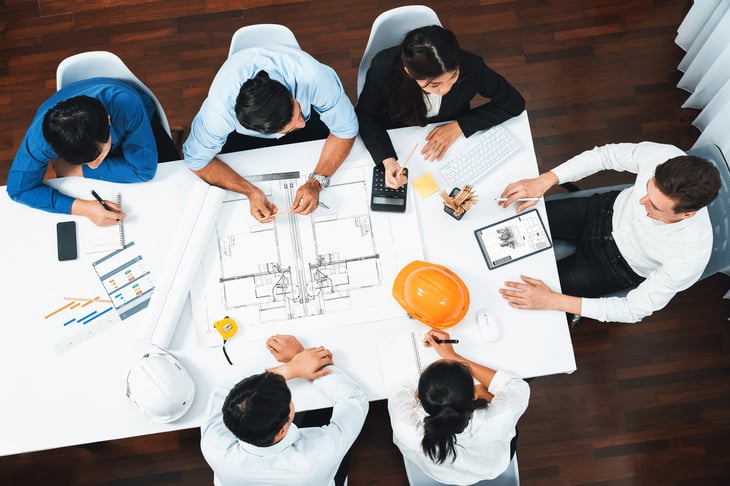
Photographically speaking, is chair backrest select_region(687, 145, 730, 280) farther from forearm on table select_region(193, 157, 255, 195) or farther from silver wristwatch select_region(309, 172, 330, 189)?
forearm on table select_region(193, 157, 255, 195)

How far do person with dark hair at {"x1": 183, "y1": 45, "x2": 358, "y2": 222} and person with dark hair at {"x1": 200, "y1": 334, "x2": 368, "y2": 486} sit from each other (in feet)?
1.81

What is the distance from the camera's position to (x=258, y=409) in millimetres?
1722

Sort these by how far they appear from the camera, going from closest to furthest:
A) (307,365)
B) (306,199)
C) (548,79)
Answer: (307,365) < (306,199) < (548,79)

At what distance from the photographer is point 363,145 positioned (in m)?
2.21

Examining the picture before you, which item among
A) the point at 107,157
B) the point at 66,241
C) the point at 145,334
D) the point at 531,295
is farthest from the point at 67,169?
the point at 531,295

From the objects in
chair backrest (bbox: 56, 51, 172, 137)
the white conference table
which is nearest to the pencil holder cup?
the white conference table

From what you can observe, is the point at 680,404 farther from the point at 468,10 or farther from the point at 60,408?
the point at 60,408

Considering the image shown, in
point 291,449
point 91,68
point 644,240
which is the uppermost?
point 91,68

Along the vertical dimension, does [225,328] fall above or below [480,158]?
below

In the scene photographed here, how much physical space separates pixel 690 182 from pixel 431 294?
2.90 ft

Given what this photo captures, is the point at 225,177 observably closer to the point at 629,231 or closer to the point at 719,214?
the point at 629,231

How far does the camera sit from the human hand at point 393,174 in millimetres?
2074

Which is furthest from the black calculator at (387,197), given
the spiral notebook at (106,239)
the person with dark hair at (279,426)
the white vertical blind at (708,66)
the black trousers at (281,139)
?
the white vertical blind at (708,66)

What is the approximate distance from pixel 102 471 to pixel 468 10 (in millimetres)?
3054
